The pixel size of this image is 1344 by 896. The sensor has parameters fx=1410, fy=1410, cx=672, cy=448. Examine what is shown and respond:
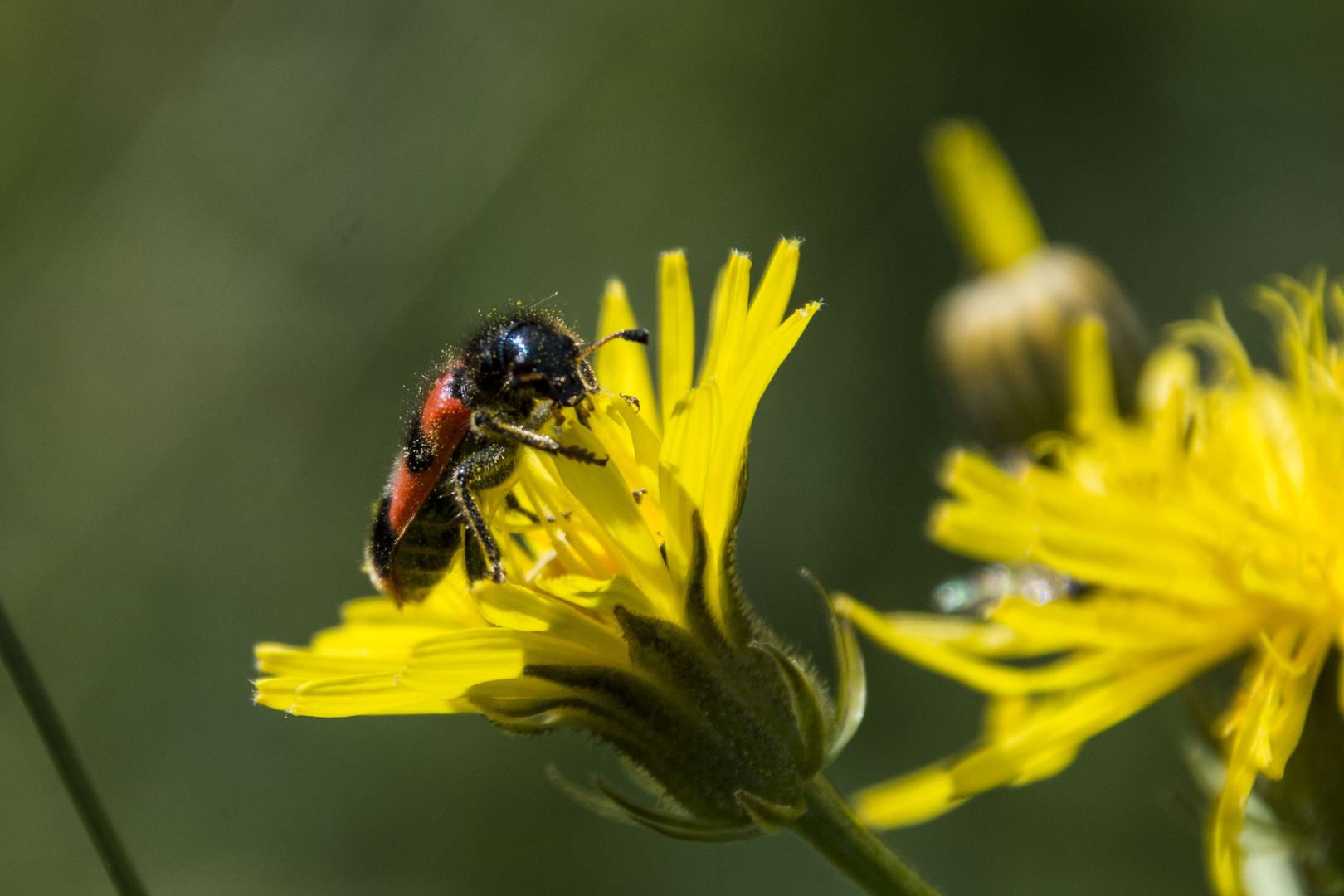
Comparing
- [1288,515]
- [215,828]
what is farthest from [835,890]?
[1288,515]

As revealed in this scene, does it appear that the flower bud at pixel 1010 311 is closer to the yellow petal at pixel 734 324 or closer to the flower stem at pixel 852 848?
the yellow petal at pixel 734 324

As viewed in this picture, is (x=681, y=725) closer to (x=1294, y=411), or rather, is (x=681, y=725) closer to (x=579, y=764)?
(x=1294, y=411)

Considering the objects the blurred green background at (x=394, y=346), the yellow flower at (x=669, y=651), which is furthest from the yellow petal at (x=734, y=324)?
the blurred green background at (x=394, y=346)

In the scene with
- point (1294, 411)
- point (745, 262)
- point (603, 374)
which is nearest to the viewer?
point (745, 262)

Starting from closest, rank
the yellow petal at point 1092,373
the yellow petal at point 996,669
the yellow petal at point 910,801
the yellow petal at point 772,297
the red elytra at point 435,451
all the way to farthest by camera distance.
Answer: the yellow petal at point 772,297, the red elytra at point 435,451, the yellow petal at point 996,669, the yellow petal at point 910,801, the yellow petal at point 1092,373

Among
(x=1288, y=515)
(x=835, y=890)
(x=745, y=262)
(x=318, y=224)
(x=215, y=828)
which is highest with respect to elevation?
(x=1288, y=515)

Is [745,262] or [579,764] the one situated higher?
[745,262]
